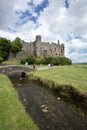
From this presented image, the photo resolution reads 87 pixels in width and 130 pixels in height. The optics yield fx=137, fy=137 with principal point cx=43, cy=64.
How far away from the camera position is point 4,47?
83.9m

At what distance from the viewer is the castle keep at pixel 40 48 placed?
334 feet

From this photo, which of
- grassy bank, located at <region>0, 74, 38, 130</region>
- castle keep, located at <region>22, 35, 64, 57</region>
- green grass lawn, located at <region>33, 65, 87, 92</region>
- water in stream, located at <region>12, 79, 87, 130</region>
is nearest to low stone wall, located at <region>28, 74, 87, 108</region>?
green grass lawn, located at <region>33, 65, 87, 92</region>

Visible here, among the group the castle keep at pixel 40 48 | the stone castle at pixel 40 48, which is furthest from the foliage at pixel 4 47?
the castle keep at pixel 40 48

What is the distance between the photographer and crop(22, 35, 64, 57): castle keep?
334ft

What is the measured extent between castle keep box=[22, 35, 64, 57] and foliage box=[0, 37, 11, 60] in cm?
1424

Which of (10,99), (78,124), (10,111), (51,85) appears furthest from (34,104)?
(51,85)

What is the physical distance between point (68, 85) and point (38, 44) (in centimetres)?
8525

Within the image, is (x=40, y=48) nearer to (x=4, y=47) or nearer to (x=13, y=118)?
(x=4, y=47)

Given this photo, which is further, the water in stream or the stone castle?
the stone castle

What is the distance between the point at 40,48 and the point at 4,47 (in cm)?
2911

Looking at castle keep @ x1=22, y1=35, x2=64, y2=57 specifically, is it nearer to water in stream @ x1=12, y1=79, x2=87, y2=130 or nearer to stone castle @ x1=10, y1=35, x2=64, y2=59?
stone castle @ x1=10, y1=35, x2=64, y2=59

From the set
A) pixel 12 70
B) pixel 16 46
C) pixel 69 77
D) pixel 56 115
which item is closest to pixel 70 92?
pixel 56 115

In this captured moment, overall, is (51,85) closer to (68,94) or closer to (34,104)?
(68,94)

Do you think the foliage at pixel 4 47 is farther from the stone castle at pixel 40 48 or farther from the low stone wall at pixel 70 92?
the low stone wall at pixel 70 92
